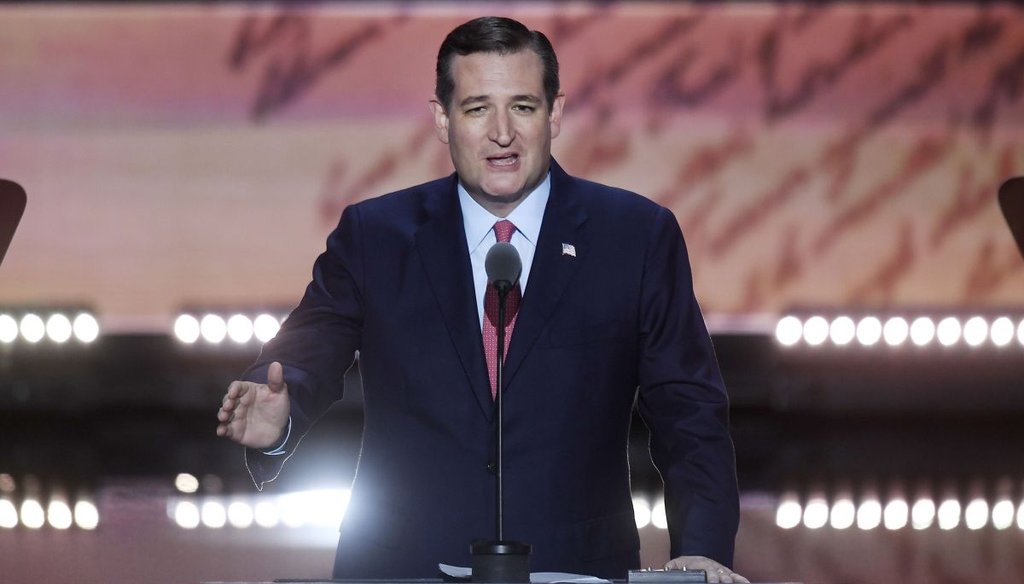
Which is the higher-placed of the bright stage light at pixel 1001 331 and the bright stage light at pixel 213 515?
the bright stage light at pixel 1001 331

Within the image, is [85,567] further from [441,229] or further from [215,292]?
[215,292]

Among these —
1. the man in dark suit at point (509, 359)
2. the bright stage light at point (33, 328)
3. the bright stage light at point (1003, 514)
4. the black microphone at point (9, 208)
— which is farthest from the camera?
the bright stage light at point (33, 328)

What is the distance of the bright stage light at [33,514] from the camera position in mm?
4605

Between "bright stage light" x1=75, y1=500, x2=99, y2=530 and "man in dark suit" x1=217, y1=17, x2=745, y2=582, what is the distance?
2842 millimetres

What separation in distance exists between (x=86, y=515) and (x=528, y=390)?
3.32m

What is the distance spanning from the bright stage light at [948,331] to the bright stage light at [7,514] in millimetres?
4144

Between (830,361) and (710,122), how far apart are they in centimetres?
134

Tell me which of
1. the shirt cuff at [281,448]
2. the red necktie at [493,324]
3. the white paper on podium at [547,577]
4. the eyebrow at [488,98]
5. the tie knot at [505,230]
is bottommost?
the white paper on podium at [547,577]

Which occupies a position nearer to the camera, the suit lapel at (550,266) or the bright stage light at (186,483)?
the suit lapel at (550,266)

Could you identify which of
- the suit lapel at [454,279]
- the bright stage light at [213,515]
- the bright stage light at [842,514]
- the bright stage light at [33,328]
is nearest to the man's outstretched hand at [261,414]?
the suit lapel at [454,279]

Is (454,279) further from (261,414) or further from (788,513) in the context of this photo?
(788,513)

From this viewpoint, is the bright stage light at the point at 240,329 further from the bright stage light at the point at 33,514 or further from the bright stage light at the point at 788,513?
the bright stage light at the point at 788,513

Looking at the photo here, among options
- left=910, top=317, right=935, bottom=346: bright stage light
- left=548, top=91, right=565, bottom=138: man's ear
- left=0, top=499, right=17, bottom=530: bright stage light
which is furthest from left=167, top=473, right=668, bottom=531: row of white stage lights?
left=548, top=91, right=565, bottom=138: man's ear

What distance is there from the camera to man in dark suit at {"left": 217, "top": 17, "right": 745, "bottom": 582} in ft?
6.09
